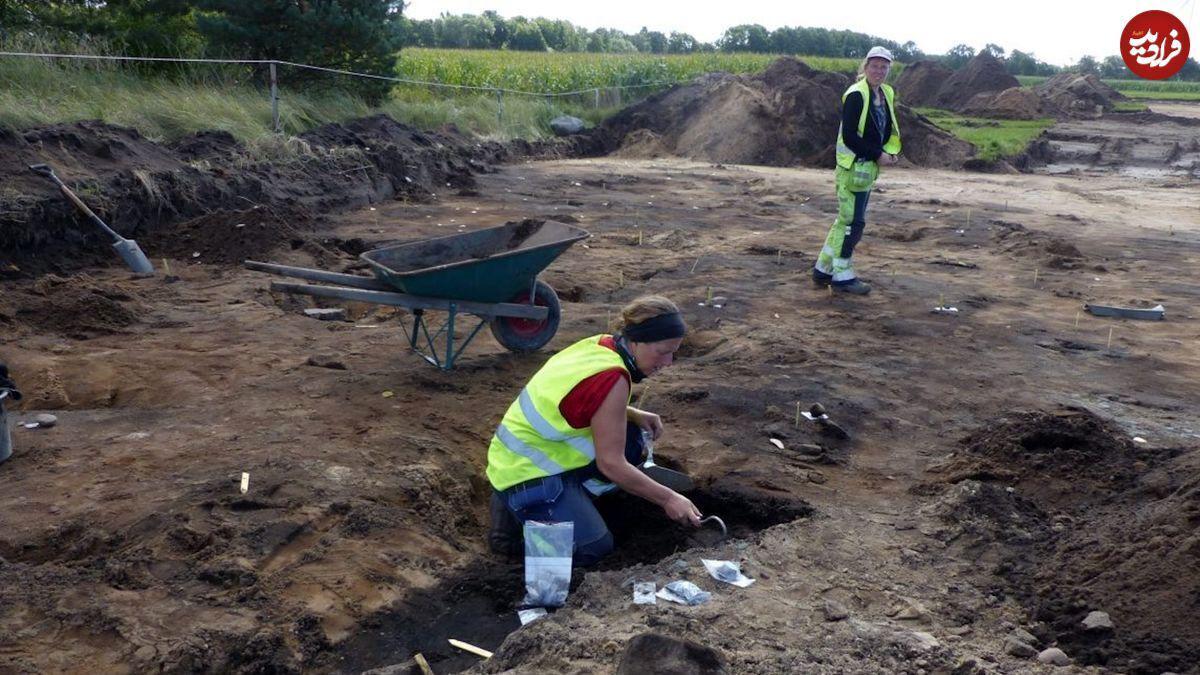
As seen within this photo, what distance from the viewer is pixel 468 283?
6105 mm

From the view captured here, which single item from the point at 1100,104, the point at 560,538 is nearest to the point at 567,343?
the point at 560,538

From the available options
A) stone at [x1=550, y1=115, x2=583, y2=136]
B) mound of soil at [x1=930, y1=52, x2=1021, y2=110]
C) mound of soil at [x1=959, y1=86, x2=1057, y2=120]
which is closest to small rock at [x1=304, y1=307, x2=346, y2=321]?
stone at [x1=550, y1=115, x2=583, y2=136]

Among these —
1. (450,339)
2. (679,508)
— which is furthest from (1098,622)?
(450,339)

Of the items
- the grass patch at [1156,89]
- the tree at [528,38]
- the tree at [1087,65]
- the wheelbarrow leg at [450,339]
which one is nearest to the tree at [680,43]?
the tree at [528,38]

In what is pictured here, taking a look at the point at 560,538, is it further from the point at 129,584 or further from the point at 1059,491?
the point at 1059,491

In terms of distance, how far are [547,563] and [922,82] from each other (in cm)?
4257

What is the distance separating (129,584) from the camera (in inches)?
143

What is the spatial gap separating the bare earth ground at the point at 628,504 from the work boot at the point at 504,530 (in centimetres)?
9

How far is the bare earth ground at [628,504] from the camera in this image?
11.0 feet

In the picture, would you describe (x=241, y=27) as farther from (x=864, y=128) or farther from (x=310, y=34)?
(x=864, y=128)

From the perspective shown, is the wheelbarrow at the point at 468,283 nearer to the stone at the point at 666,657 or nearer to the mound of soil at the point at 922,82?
the stone at the point at 666,657

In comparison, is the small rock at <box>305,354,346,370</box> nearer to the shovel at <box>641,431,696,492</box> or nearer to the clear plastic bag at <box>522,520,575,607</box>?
the shovel at <box>641,431,696,492</box>

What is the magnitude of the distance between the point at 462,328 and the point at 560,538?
3.87m

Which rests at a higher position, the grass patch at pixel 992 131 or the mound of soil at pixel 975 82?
the mound of soil at pixel 975 82
